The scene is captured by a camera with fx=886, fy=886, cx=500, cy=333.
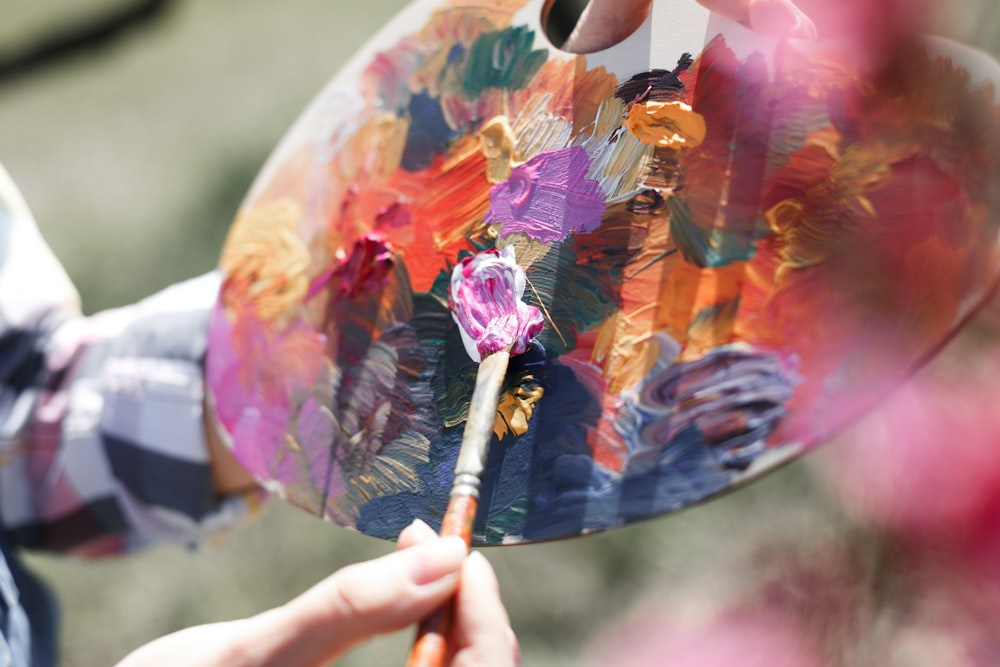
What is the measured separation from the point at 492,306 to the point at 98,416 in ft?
1.25

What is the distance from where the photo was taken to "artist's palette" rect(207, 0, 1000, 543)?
39 centimetres

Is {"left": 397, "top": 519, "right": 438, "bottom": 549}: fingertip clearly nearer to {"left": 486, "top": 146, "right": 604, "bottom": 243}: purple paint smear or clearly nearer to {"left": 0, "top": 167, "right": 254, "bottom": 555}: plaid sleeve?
{"left": 486, "top": 146, "right": 604, "bottom": 243}: purple paint smear

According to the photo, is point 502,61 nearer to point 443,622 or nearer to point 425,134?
point 425,134

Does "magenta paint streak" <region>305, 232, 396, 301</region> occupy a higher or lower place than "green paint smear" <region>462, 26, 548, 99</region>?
lower

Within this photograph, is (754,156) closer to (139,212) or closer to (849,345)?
(849,345)

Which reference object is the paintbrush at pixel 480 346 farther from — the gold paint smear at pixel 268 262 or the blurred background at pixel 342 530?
the blurred background at pixel 342 530

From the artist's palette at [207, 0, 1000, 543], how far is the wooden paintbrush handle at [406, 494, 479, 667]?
5 centimetres

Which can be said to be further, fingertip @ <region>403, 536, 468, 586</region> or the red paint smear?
the red paint smear

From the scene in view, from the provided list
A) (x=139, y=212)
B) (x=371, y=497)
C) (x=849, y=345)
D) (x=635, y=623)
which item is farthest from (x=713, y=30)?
(x=139, y=212)

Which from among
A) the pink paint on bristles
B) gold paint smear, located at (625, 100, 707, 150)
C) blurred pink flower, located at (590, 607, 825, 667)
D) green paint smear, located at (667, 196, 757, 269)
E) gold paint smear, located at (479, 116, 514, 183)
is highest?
gold paint smear, located at (625, 100, 707, 150)

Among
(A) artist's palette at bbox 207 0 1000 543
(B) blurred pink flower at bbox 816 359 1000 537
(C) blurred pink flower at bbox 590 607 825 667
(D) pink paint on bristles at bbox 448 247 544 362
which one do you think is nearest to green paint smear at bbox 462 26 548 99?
(A) artist's palette at bbox 207 0 1000 543

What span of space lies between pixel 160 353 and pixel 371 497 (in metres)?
0.28

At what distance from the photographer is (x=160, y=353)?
652 mm

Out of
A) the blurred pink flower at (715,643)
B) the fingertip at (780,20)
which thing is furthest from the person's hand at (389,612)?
the blurred pink flower at (715,643)
